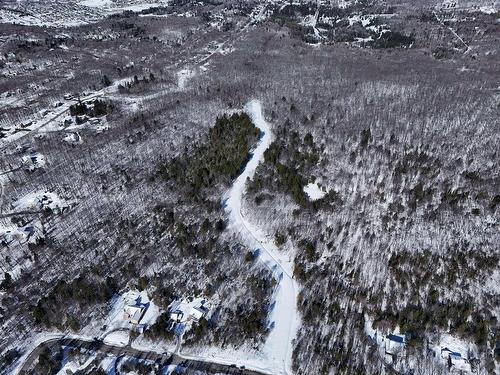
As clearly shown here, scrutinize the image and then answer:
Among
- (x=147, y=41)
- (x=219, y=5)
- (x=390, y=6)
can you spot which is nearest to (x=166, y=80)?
(x=147, y=41)

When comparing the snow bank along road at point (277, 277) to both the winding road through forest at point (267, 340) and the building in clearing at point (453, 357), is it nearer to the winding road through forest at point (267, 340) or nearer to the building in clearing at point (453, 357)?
the winding road through forest at point (267, 340)

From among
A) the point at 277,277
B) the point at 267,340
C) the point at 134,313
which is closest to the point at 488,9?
the point at 277,277

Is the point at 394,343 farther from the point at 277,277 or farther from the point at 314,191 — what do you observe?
the point at 314,191

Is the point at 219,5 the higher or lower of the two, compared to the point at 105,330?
higher

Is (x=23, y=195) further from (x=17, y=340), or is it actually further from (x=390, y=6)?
(x=390, y=6)

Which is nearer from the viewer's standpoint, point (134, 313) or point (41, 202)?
point (134, 313)

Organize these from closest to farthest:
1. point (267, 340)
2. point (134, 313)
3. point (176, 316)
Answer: point (267, 340)
point (134, 313)
point (176, 316)
